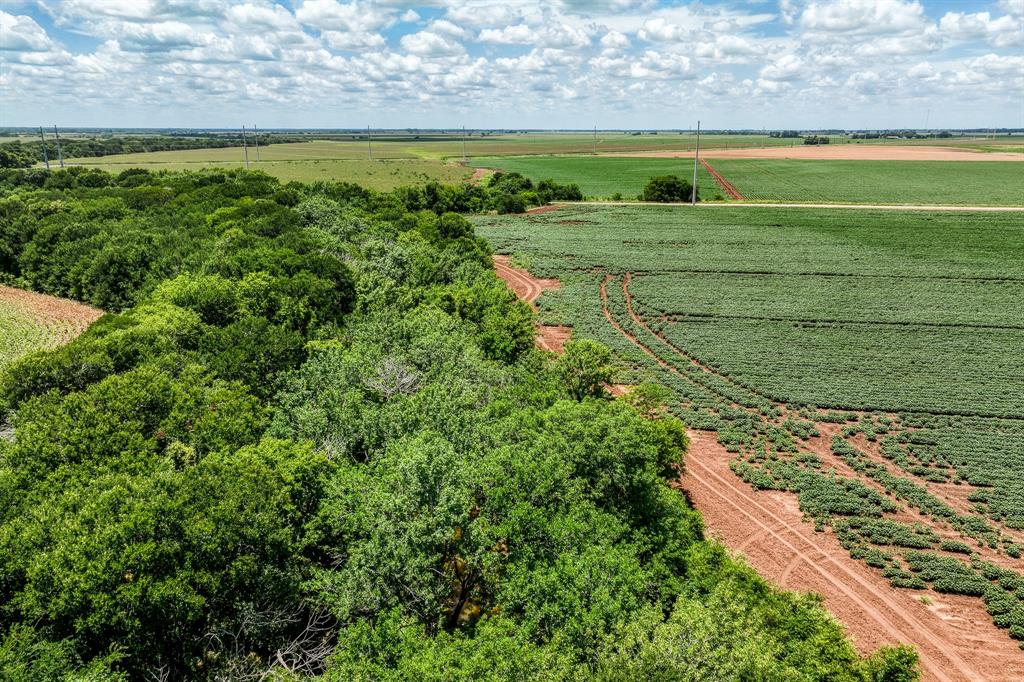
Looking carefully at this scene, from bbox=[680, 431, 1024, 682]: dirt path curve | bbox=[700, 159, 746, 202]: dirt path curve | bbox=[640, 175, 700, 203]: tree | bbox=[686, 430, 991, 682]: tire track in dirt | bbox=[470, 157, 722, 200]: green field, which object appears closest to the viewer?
bbox=[686, 430, 991, 682]: tire track in dirt

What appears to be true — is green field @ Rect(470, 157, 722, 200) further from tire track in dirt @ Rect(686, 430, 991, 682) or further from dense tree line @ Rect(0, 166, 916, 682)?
dense tree line @ Rect(0, 166, 916, 682)

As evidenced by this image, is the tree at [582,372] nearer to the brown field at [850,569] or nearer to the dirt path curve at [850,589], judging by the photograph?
the brown field at [850,569]

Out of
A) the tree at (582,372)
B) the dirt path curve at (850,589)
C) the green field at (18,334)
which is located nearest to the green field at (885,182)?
the tree at (582,372)

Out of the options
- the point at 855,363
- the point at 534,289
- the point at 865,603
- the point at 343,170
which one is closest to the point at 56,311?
the point at 534,289

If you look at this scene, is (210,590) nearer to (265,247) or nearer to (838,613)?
(838,613)

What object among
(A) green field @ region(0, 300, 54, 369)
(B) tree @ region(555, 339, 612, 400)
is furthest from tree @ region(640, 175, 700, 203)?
(A) green field @ region(0, 300, 54, 369)

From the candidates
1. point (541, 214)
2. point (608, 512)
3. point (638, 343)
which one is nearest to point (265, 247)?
point (638, 343)

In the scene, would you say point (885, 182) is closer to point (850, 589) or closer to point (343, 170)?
point (343, 170)
